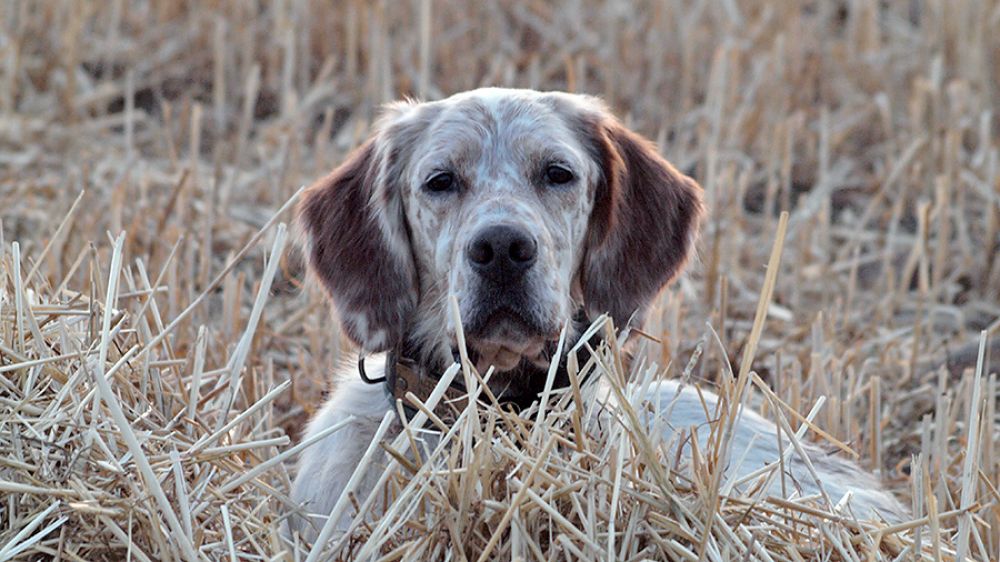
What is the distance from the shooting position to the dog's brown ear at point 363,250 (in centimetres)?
348

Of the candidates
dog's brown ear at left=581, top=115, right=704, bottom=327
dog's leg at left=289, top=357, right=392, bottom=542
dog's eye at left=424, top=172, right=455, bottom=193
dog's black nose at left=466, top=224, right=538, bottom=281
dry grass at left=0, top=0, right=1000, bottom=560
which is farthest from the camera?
dog's brown ear at left=581, top=115, right=704, bottom=327

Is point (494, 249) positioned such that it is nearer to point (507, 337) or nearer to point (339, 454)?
point (507, 337)

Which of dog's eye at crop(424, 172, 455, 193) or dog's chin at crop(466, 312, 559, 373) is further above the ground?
dog's eye at crop(424, 172, 455, 193)

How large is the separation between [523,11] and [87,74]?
6.96 feet

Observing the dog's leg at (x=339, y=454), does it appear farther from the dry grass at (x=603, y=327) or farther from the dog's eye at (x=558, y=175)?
the dog's eye at (x=558, y=175)

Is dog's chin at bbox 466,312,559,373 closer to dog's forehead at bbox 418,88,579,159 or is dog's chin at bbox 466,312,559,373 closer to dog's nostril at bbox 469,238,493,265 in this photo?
dog's nostril at bbox 469,238,493,265

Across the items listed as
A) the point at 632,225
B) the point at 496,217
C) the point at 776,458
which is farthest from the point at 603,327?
the point at 776,458

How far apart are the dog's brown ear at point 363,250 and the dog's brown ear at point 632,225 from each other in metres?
0.44

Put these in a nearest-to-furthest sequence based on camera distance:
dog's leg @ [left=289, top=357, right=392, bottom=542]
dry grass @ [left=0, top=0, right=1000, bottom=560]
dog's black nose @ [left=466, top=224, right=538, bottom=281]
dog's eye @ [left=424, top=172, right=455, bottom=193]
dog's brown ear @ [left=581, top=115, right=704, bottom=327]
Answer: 1. dry grass @ [left=0, top=0, right=1000, bottom=560]
2. dog's black nose @ [left=466, top=224, right=538, bottom=281]
3. dog's leg @ [left=289, top=357, right=392, bottom=542]
4. dog's eye @ [left=424, top=172, right=455, bottom=193]
5. dog's brown ear @ [left=581, top=115, right=704, bottom=327]

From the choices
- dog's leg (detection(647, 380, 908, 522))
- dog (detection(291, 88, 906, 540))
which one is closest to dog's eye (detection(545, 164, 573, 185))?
dog (detection(291, 88, 906, 540))

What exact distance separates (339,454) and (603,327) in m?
0.66

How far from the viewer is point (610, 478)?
8.48 ft

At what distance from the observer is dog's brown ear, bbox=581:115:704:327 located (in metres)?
3.53

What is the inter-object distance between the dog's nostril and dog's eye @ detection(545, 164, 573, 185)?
0.38 m
